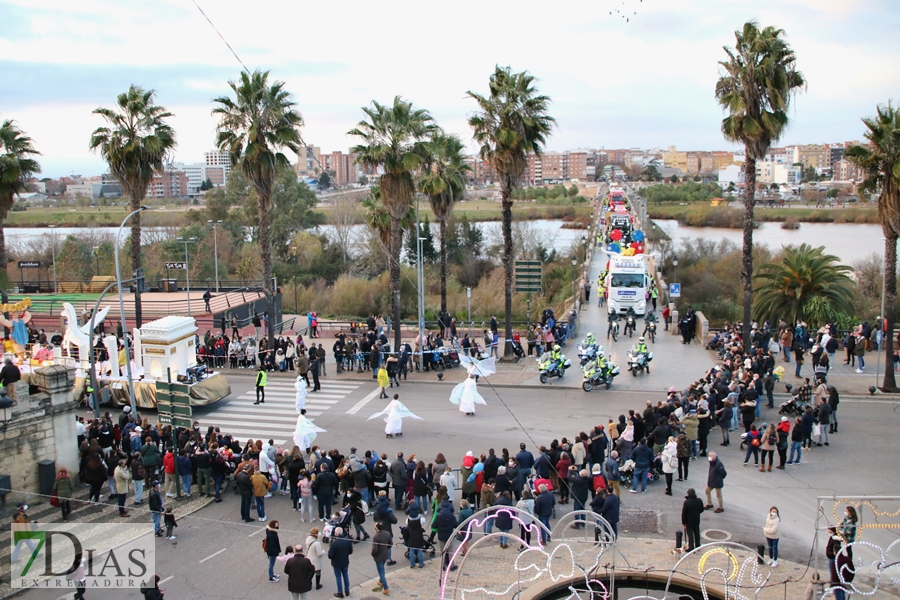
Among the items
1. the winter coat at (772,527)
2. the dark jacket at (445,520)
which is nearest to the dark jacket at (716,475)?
the winter coat at (772,527)

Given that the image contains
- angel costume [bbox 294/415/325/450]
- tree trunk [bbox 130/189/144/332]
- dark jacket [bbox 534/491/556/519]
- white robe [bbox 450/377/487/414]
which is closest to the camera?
dark jacket [bbox 534/491/556/519]

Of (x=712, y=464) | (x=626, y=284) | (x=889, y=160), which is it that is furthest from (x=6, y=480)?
(x=626, y=284)

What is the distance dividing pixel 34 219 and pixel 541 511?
457 feet

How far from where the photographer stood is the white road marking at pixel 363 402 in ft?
73.9

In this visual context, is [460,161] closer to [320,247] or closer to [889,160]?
[889,160]

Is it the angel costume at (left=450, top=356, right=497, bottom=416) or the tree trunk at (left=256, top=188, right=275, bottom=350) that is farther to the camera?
the tree trunk at (left=256, top=188, right=275, bottom=350)

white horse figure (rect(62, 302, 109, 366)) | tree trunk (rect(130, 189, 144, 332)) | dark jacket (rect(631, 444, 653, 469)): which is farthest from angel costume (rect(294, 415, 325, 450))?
tree trunk (rect(130, 189, 144, 332))

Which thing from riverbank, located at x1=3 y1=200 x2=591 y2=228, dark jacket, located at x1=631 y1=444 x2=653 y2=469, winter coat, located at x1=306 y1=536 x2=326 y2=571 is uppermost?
riverbank, located at x1=3 y1=200 x2=591 y2=228

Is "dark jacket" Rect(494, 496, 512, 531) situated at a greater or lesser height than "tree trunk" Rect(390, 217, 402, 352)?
lesser

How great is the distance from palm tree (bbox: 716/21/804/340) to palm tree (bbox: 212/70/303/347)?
50.1ft

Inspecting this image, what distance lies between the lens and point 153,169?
29031 millimetres

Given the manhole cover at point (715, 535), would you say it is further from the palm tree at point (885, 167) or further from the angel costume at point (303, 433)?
the palm tree at point (885, 167)

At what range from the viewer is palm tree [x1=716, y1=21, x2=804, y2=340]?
78.7 feet

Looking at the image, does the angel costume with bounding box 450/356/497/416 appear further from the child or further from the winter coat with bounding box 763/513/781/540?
the winter coat with bounding box 763/513/781/540
